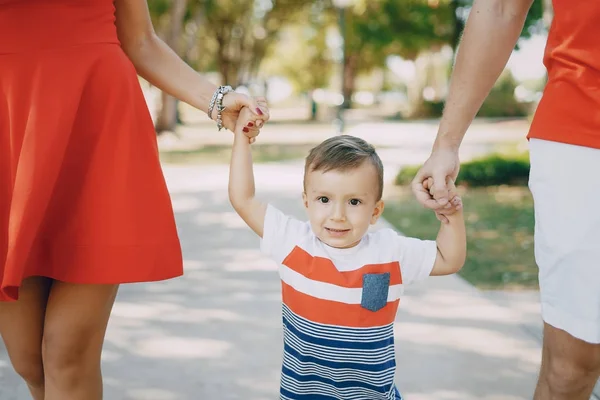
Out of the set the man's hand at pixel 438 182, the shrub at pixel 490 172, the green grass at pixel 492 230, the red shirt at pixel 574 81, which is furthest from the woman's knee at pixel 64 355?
the shrub at pixel 490 172

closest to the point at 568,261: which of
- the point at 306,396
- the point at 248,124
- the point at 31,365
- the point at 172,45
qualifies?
the point at 306,396

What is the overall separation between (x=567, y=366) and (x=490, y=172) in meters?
10.2

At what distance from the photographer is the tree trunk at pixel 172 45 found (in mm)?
20250

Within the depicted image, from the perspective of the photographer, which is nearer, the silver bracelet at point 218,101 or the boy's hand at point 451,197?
the boy's hand at point 451,197

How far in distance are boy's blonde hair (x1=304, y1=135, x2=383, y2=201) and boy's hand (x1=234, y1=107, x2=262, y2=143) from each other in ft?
0.76

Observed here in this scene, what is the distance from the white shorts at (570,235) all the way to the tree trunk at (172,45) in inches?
732

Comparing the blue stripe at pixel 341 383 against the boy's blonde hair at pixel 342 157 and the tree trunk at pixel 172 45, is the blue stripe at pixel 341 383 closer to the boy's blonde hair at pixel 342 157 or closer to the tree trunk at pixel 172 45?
the boy's blonde hair at pixel 342 157

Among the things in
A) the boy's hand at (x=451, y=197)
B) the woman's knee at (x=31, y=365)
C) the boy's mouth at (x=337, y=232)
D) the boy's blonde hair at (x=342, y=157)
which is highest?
the boy's blonde hair at (x=342, y=157)

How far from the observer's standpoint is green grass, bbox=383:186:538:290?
623 centimetres

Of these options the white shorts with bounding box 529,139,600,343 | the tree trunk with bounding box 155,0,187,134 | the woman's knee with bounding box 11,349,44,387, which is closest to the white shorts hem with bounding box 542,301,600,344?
the white shorts with bounding box 529,139,600,343

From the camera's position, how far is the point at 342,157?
86.7 inches

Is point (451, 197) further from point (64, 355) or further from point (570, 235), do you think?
point (64, 355)

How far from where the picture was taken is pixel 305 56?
54594 millimetres

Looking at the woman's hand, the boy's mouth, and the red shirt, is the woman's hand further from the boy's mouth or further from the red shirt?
the red shirt
